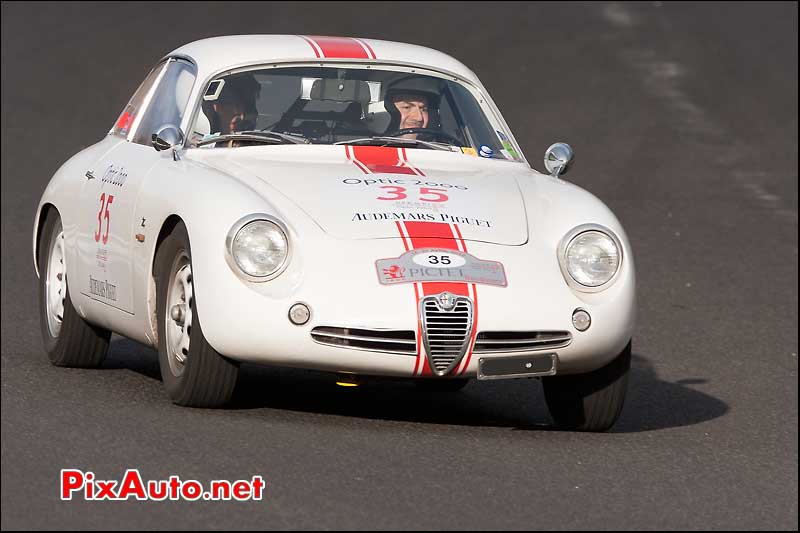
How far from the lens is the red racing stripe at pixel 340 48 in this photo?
27.1 ft

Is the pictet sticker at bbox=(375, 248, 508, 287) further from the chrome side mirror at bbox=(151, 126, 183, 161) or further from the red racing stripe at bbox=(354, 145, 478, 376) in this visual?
the chrome side mirror at bbox=(151, 126, 183, 161)

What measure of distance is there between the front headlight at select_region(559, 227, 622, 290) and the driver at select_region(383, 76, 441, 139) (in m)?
1.42

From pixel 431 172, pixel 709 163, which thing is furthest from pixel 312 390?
pixel 709 163

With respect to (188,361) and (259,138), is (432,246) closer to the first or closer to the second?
(188,361)

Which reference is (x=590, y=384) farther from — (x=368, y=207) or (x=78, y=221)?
(x=78, y=221)

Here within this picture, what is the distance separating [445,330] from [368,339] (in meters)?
0.28

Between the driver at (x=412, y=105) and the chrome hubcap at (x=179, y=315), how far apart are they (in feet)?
4.96

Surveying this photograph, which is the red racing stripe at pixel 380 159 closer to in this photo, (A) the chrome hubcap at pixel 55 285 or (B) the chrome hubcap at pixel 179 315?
(B) the chrome hubcap at pixel 179 315

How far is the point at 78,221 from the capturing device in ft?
26.9

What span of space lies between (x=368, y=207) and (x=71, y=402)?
4.58 feet

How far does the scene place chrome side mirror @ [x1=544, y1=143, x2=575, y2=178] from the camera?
8.29 metres

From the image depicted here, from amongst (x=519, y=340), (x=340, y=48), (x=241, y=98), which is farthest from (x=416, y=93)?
(x=519, y=340)

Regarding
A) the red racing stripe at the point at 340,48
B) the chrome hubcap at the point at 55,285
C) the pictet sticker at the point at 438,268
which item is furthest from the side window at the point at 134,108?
the pictet sticker at the point at 438,268

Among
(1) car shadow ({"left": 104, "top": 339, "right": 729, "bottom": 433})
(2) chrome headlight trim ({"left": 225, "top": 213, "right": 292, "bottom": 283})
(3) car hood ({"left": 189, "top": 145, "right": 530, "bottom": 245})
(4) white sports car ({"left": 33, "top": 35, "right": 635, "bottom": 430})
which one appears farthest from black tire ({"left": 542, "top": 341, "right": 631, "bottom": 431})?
(2) chrome headlight trim ({"left": 225, "top": 213, "right": 292, "bottom": 283})
